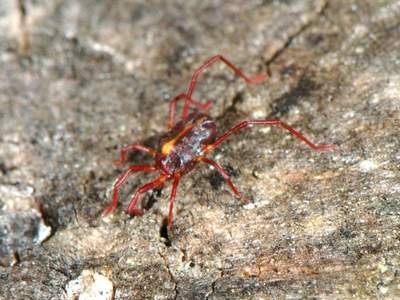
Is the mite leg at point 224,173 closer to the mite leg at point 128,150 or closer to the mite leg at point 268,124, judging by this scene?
the mite leg at point 268,124

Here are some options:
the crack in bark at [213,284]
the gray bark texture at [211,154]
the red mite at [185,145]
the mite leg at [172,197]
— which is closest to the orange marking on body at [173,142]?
the red mite at [185,145]

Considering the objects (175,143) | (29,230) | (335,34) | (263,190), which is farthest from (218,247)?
(335,34)

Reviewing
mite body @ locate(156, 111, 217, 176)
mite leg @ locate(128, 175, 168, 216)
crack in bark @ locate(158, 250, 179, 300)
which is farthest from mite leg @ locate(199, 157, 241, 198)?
crack in bark @ locate(158, 250, 179, 300)

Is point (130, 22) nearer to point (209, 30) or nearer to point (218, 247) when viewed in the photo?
point (209, 30)

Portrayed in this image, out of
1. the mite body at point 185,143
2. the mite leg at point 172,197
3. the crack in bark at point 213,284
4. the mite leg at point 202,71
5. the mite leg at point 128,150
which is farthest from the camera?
the mite leg at point 202,71

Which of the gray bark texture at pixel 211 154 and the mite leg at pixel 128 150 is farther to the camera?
the mite leg at pixel 128 150

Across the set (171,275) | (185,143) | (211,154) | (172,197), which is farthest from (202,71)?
(171,275)

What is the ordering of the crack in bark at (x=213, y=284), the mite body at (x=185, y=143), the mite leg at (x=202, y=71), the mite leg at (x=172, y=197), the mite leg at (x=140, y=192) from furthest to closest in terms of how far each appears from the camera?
1. the mite leg at (x=202, y=71)
2. the mite body at (x=185, y=143)
3. the mite leg at (x=140, y=192)
4. the mite leg at (x=172, y=197)
5. the crack in bark at (x=213, y=284)

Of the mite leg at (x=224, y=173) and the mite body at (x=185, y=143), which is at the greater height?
the mite body at (x=185, y=143)

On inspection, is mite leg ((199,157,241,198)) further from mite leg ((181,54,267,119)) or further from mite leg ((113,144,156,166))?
mite leg ((181,54,267,119))
